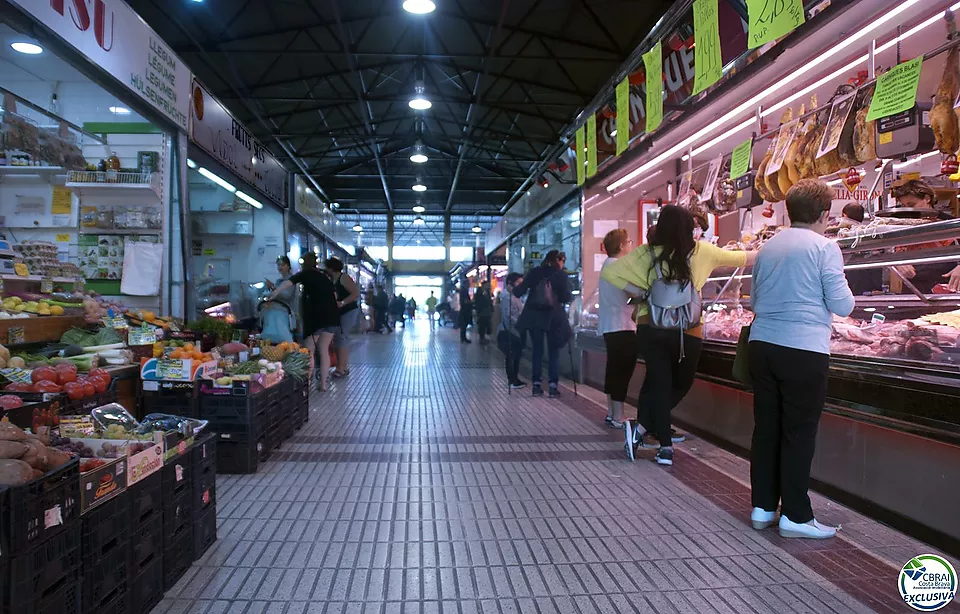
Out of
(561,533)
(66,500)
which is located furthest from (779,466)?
(66,500)

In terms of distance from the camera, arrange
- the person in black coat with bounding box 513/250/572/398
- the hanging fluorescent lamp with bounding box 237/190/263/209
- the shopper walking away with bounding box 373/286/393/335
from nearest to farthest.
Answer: the person in black coat with bounding box 513/250/572/398, the hanging fluorescent lamp with bounding box 237/190/263/209, the shopper walking away with bounding box 373/286/393/335

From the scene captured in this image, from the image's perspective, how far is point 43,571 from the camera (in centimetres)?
172

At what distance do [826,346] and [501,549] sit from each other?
1.73m

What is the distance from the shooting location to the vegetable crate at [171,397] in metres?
4.01

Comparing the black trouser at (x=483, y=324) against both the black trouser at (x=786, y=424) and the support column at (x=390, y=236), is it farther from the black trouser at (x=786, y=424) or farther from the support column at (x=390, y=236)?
the support column at (x=390, y=236)

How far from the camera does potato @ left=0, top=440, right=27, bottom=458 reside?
1.82m

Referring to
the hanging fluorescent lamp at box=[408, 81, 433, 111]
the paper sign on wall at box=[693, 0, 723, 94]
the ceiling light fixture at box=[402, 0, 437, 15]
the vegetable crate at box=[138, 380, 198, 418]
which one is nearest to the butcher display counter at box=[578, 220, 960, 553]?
the paper sign on wall at box=[693, 0, 723, 94]

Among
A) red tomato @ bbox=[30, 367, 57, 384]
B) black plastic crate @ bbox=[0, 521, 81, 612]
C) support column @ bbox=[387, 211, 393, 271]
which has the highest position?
support column @ bbox=[387, 211, 393, 271]

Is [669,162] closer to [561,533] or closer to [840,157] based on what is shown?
[840,157]

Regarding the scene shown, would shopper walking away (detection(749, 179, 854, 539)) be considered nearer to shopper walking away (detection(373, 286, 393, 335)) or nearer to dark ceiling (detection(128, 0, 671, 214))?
dark ceiling (detection(128, 0, 671, 214))

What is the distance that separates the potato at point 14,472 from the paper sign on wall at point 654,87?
4757mm

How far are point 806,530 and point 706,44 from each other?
315 centimetres

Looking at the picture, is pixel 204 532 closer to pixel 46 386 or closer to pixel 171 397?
pixel 46 386

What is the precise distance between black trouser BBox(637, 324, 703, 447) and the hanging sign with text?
12.9 feet
